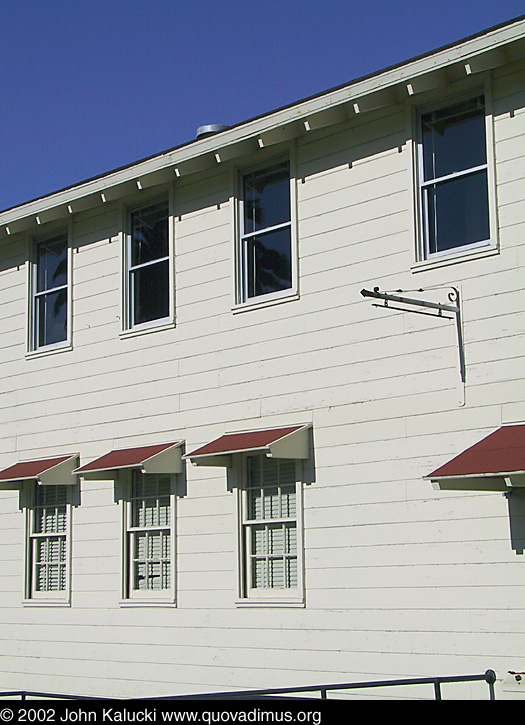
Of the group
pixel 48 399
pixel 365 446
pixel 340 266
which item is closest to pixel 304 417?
pixel 365 446

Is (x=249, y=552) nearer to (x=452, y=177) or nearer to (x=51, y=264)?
(x=452, y=177)

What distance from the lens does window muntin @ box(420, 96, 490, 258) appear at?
35.5ft

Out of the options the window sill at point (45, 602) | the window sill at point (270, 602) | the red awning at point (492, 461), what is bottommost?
the window sill at point (45, 602)

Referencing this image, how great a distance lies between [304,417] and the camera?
12102 millimetres

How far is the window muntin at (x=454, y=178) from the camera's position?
1083 centimetres

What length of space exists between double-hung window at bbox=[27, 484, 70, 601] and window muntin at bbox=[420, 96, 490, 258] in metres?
7.00

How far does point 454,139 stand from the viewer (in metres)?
→ 11.1

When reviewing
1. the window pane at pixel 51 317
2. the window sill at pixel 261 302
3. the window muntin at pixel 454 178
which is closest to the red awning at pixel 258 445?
the window sill at pixel 261 302

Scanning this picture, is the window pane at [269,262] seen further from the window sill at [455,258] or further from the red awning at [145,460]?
the red awning at [145,460]

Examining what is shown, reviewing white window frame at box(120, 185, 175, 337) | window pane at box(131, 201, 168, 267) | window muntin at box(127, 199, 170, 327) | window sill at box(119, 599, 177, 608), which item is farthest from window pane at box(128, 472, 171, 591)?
window pane at box(131, 201, 168, 267)

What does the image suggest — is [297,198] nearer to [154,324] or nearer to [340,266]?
[340,266]

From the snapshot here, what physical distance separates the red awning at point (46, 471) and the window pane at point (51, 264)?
2.73 meters

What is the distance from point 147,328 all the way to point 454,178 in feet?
16.3

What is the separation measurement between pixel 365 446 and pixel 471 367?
160 centimetres
